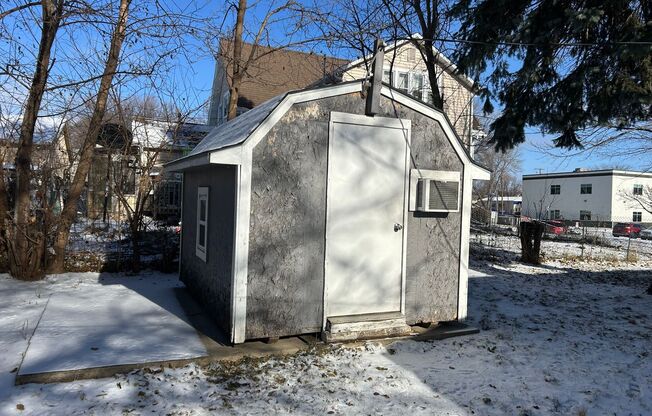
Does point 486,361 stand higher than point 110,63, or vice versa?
point 110,63

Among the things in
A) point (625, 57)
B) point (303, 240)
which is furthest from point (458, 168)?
point (625, 57)

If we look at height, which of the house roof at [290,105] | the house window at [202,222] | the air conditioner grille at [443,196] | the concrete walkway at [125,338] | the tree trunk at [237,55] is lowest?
the concrete walkway at [125,338]

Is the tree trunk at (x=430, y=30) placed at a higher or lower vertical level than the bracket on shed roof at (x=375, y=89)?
higher

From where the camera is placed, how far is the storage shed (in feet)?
15.4

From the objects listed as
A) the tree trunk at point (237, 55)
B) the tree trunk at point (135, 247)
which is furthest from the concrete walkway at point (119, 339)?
the tree trunk at point (237, 55)

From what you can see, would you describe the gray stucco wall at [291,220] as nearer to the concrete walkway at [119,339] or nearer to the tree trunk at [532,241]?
the concrete walkway at [119,339]

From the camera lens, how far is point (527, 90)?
8.91 m

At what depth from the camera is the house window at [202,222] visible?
586 cm

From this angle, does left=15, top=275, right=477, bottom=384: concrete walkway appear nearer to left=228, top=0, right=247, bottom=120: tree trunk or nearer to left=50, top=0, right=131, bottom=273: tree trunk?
left=50, top=0, right=131, bottom=273: tree trunk

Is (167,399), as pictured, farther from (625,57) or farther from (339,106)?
(625,57)

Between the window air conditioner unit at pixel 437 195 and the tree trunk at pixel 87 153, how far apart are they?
619 centimetres

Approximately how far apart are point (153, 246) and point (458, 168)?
658 centimetres

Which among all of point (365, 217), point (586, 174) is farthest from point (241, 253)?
point (586, 174)

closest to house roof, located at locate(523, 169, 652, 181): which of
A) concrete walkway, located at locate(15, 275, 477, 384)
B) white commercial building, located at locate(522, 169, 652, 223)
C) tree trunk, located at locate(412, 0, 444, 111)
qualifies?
white commercial building, located at locate(522, 169, 652, 223)
